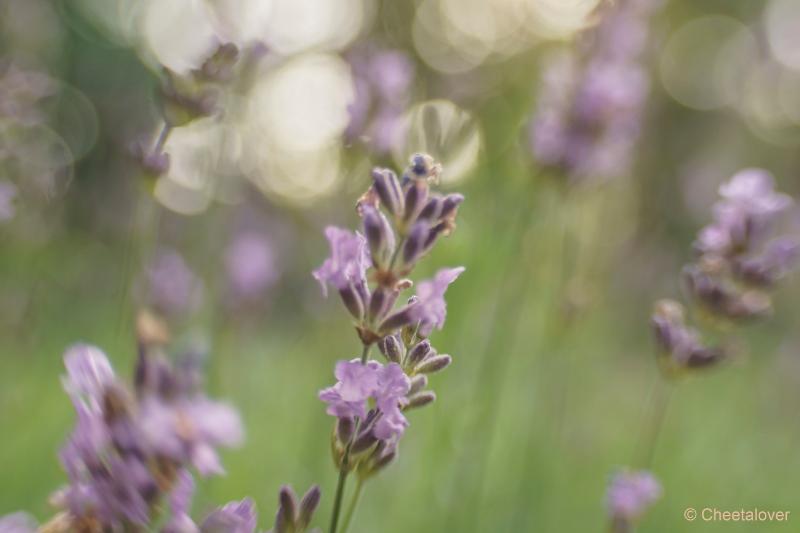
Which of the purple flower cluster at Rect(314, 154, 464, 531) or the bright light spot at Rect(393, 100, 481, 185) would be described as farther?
the bright light spot at Rect(393, 100, 481, 185)

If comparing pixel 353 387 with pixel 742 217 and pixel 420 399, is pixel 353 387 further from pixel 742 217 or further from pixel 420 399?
pixel 742 217

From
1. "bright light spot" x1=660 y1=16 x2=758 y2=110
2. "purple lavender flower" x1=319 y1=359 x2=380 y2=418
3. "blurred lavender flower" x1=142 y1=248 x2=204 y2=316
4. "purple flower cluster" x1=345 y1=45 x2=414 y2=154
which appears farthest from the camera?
"bright light spot" x1=660 y1=16 x2=758 y2=110

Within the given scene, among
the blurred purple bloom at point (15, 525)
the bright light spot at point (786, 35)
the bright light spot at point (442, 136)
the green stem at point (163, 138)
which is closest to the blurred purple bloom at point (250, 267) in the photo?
the bright light spot at point (442, 136)

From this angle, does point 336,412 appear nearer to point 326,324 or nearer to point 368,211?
point 368,211

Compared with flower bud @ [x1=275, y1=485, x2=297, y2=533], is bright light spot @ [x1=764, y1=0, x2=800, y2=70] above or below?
above

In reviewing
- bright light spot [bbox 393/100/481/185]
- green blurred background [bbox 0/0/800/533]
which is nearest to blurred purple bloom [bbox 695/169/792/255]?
green blurred background [bbox 0/0/800/533]

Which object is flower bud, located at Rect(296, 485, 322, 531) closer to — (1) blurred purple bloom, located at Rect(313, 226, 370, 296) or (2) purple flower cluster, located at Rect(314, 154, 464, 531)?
(2) purple flower cluster, located at Rect(314, 154, 464, 531)

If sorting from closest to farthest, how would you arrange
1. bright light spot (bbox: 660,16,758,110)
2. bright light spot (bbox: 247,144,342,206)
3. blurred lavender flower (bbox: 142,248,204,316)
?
1. blurred lavender flower (bbox: 142,248,204,316)
2. bright light spot (bbox: 247,144,342,206)
3. bright light spot (bbox: 660,16,758,110)

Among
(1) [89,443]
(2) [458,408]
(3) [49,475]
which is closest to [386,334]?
(1) [89,443]
